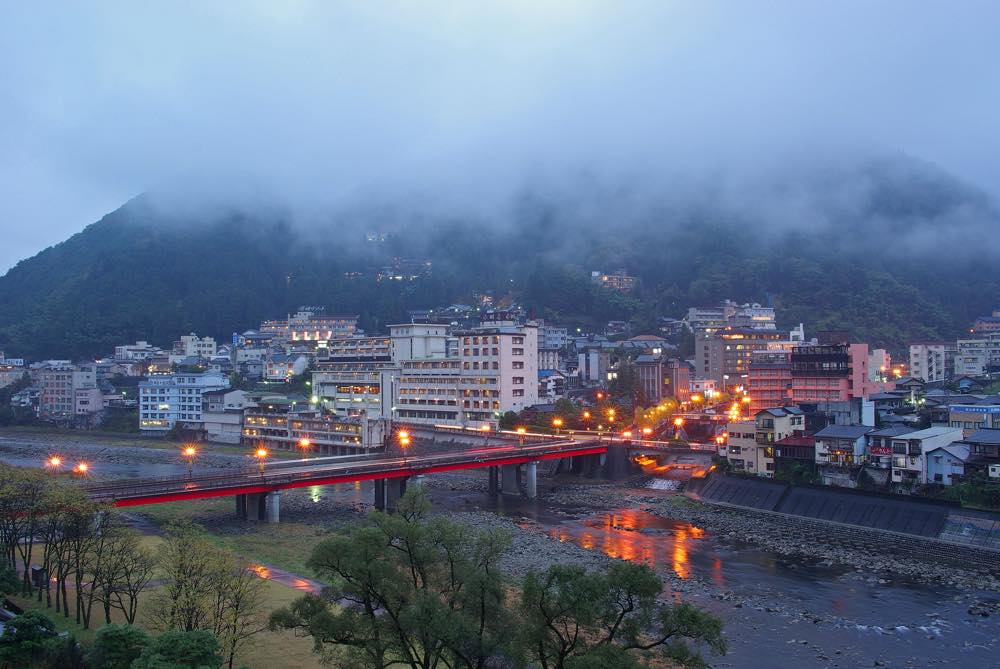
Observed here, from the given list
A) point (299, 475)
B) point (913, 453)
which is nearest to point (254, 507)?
point (299, 475)

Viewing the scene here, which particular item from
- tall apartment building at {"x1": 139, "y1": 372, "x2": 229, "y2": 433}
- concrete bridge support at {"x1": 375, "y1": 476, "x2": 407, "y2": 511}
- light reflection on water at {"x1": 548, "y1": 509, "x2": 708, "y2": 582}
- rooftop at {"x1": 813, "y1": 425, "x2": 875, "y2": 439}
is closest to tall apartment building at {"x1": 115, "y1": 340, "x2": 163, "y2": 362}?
tall apartment building at {"x1": 139, "y1": 372, "x2": 229, "y2": 433}

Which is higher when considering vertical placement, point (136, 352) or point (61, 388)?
point (136, 352)

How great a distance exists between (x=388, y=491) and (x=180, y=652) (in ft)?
100

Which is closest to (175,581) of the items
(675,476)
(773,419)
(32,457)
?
(773,419)

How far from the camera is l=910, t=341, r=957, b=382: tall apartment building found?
277 feet

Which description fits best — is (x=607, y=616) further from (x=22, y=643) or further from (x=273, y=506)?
(x=273, y=506)

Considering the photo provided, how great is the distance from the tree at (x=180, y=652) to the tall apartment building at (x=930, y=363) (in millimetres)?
84896

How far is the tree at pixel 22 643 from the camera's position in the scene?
18578 millimetres

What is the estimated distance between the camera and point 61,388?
9775 cm

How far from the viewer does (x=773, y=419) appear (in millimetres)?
47625

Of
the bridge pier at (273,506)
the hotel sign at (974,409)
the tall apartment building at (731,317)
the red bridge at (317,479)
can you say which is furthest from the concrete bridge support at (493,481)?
the tall apartment building at (731,317)

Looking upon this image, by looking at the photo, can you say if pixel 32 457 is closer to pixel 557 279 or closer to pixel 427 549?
pixel 427 549

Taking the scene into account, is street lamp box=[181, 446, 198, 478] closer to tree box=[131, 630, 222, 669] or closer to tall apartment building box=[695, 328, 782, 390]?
tree box=[131, 630, 222, 669]

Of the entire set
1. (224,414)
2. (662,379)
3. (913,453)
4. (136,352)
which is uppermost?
(136,352)
